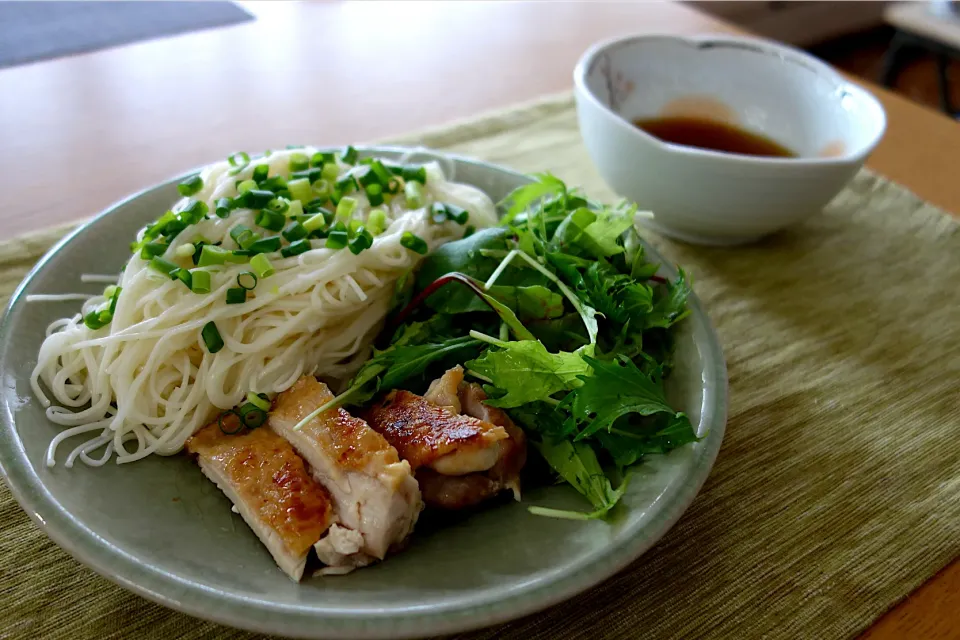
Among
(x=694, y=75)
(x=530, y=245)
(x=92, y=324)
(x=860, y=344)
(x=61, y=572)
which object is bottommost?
(x=61, y=572)

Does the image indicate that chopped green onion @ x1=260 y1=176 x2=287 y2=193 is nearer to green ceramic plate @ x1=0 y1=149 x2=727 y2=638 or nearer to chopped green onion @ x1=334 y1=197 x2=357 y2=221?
chopped green onion @ x1=334 y1=197 x2=357 y2=221

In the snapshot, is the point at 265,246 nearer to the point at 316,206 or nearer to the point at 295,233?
the point at 295,233

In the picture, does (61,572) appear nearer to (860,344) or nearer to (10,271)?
(10,271)

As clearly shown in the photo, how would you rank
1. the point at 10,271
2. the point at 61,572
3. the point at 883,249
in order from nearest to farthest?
the point at 61,572
the point at 10,271
the point at 883,249

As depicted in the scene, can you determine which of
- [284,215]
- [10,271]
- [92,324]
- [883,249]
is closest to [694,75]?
[883,249]

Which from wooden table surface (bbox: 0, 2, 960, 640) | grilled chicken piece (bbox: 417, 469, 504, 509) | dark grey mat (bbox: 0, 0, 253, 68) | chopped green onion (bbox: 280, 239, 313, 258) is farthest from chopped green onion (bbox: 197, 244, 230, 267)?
dark grey mat (bbox: 0, 0, 253, 68)

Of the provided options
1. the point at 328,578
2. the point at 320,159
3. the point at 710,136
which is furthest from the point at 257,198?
the point at 710,136
